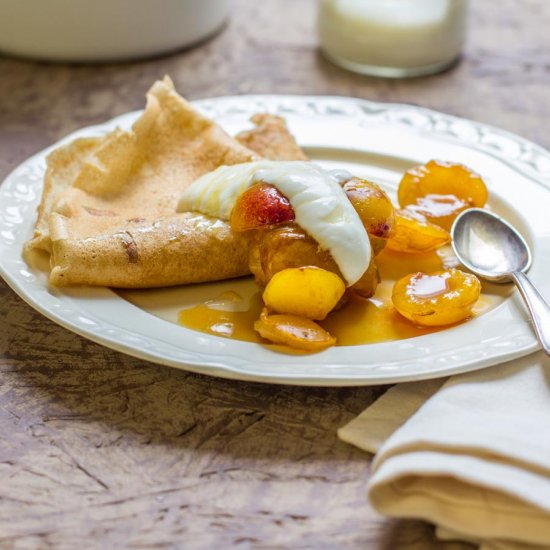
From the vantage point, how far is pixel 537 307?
198 cm

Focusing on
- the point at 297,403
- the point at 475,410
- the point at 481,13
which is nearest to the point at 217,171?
the point at 297,403

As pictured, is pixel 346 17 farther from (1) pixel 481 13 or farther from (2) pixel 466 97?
(1) pixel 481 13

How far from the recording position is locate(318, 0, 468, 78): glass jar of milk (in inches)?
136

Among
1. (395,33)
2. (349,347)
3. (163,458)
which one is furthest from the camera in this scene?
(395,33)

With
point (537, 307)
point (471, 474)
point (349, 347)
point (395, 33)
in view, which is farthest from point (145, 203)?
point (395, 33)

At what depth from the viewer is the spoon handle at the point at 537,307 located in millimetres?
1882

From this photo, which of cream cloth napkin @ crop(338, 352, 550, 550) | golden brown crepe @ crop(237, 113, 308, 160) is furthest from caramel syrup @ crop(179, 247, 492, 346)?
golden brown crepe @ crop(237, 113, 308, 160)

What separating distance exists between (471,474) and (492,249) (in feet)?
2.85

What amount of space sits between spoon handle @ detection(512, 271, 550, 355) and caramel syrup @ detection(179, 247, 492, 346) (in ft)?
0.30

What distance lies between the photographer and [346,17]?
352 cm

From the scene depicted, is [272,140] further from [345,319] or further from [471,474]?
[471,474]

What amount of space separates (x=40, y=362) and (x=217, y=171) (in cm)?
67

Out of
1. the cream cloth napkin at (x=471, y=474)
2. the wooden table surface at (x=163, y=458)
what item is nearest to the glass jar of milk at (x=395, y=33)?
the wooden table surface at (x=163, y=458)

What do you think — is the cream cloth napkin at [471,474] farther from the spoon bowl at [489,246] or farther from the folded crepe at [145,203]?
the folded crepe at [145,203]
